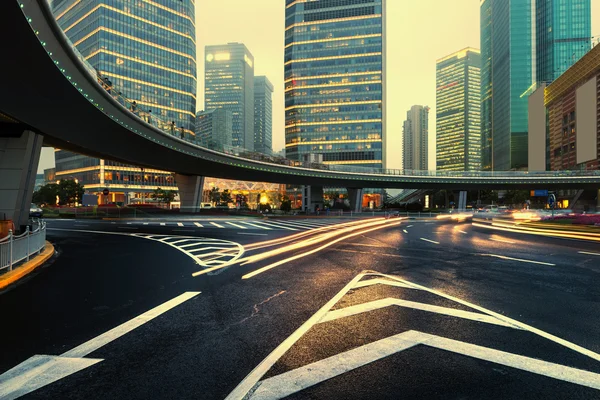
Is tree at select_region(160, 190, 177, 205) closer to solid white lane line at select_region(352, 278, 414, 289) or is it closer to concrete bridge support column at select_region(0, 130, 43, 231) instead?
concrete bridge support column at select_region(0, 130, 43, 231)

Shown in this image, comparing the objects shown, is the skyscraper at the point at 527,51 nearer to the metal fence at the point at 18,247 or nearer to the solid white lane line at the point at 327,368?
the solid white lane line at the point at 327,368

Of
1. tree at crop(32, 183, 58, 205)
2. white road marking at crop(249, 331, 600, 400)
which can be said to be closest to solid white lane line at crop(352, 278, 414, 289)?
white road marking at crop(249, 331, 600, 400)

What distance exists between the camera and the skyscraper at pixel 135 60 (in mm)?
109938

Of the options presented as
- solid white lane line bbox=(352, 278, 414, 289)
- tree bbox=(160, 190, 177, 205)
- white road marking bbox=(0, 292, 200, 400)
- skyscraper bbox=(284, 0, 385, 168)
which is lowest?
solid white lane line bbox=(352, 278, 414, 289)

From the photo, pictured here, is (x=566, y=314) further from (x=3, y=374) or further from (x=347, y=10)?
(x=347, y=10)

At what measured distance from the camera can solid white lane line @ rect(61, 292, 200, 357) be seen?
430 centimetres

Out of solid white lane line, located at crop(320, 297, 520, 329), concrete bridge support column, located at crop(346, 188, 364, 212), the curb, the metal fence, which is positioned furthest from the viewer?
concrete bridge support column, located at crop(346, 188, 364, 212)

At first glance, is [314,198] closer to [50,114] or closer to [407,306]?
[50,114]

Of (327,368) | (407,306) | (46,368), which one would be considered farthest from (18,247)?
(407,306)

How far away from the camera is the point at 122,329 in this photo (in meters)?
5.07

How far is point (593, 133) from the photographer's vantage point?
308ft

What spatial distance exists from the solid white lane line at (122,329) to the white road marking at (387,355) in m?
2.68

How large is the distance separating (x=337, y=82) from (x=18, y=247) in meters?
136

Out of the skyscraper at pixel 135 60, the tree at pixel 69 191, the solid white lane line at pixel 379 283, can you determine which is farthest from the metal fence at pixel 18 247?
the skyscraper at pixel 135 60
